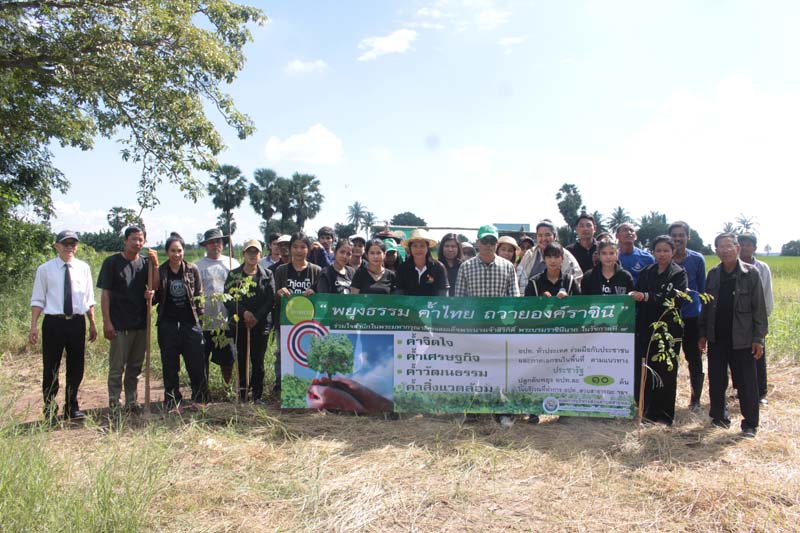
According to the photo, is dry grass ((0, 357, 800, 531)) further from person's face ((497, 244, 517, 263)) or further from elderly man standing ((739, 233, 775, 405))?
person's face ((497, 244, 517, 263))

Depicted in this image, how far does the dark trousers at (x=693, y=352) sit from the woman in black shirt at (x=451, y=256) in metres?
2.40

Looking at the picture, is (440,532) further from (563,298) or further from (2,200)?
(2,200)

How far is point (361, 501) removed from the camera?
136 inches

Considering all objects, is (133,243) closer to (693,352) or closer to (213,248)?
(213,248)

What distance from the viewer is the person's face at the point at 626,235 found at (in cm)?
592

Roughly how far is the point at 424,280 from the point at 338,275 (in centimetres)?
94

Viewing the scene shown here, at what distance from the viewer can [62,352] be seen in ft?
17.2

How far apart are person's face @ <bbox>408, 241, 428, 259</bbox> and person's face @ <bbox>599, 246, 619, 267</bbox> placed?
1.73 metres

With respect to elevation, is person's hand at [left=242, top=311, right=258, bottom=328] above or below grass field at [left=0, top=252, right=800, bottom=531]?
above

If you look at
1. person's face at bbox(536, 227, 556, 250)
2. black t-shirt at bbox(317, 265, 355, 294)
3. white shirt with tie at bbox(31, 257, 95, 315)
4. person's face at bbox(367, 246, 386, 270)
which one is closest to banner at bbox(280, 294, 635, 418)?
black t-shirt at bbox(317, 265, 355, 294)

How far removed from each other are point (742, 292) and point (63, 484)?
5456mm

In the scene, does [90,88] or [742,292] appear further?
[90,88]

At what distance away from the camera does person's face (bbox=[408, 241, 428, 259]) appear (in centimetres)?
564

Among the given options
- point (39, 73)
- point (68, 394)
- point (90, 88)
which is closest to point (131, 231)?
point (68, 394)
